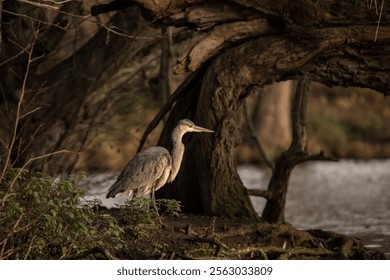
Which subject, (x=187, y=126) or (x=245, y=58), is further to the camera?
(x=245, y=58)

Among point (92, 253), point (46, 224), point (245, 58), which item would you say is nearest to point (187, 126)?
point (245, 58)

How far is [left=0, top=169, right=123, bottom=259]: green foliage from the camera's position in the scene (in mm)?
10117

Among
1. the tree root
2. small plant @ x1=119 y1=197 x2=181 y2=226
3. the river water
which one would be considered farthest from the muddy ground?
the river water

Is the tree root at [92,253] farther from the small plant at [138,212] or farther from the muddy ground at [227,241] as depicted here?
the small plant at [138,212]

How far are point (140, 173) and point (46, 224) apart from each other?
5.20ft

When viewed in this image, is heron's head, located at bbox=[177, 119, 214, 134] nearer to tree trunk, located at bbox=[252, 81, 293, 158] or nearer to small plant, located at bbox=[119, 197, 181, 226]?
small plant, located at bbox=[119, 197, 181, 226]

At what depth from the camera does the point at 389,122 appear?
2617 centimetres

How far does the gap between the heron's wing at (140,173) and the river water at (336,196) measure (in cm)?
287

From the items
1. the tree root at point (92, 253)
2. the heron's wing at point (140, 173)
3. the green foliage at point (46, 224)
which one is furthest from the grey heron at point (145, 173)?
the tree root at point (92, 253)

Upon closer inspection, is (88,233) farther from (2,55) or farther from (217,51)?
(2,55)

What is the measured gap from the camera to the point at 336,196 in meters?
21.2

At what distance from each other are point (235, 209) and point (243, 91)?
1144mm

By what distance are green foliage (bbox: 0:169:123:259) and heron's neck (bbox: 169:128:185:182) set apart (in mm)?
1391

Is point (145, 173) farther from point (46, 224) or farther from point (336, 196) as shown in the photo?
point (336, 196)
